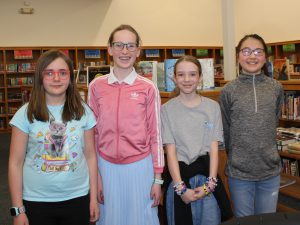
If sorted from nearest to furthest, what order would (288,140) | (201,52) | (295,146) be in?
(295,146)
(288,140)
(201,52)

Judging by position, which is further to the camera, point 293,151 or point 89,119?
point 293,151

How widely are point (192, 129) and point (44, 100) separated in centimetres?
82

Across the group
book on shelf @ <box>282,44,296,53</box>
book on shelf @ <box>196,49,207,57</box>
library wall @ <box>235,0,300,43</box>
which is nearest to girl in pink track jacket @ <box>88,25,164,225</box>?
book on shelf @ <box>282,44,296,53</box>

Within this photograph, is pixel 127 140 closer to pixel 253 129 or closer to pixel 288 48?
pixel 253 129

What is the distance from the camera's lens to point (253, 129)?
6.32ft

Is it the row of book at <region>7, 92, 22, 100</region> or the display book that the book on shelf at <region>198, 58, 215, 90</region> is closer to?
the display book

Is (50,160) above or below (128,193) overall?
above

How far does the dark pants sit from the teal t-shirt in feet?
0.09

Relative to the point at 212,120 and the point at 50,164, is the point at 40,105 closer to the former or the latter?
the point at 50,164

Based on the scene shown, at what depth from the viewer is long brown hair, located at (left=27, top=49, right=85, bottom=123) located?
1.67 m

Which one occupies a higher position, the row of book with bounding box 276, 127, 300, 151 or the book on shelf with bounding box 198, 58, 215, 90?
the book on shelf with bounding box 198, 58, 215, 90

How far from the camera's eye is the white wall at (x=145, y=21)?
9.00 metres

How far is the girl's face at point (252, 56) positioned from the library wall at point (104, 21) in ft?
26.6

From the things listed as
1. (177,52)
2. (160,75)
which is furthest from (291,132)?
(177,52)
